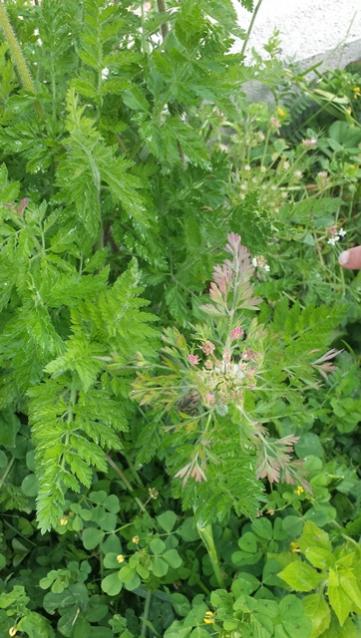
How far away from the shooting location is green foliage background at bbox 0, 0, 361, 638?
3.97 feet

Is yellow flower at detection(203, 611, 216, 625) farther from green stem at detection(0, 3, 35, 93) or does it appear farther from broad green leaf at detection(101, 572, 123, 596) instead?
green stem at detection(0, 3, 35, 93)

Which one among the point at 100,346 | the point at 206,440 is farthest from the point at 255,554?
Answer: the point at 100,346

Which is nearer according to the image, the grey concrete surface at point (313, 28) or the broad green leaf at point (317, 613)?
the broad green leaf at point (317, 613)

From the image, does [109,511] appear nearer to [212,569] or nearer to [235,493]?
[212,569]

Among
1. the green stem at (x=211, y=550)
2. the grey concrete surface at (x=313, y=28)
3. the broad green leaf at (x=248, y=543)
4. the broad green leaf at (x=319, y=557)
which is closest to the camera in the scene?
the broad green leaf at (x=319, y=557)

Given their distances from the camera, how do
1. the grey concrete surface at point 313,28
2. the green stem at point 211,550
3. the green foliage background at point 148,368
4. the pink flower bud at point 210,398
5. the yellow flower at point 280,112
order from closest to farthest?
the pink flower bud at point 210,398, the green foliage background at point 148,368, the green stem at point 211,550, the yellow flower at point 280,112, the grey concrete surface at point 313,28

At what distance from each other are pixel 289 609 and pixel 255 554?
21cm

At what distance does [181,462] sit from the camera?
52.3 inches

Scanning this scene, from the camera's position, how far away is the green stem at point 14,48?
1186 millimetres

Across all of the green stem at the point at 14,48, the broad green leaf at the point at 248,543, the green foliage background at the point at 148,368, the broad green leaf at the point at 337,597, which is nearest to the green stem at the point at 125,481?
the green foliage background at the point at 148,368

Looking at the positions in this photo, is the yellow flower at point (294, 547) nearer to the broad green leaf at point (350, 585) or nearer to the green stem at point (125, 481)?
the broad green leaf at point (350, 585)

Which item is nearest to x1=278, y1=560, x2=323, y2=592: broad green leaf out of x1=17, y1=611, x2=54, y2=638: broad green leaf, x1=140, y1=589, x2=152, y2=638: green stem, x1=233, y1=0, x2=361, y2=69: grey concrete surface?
x1=140, y1=589, x2=152, y2=638: green stem

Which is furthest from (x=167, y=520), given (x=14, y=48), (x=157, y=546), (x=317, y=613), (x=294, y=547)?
(x=14, y=48)

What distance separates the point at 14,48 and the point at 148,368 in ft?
2.08
